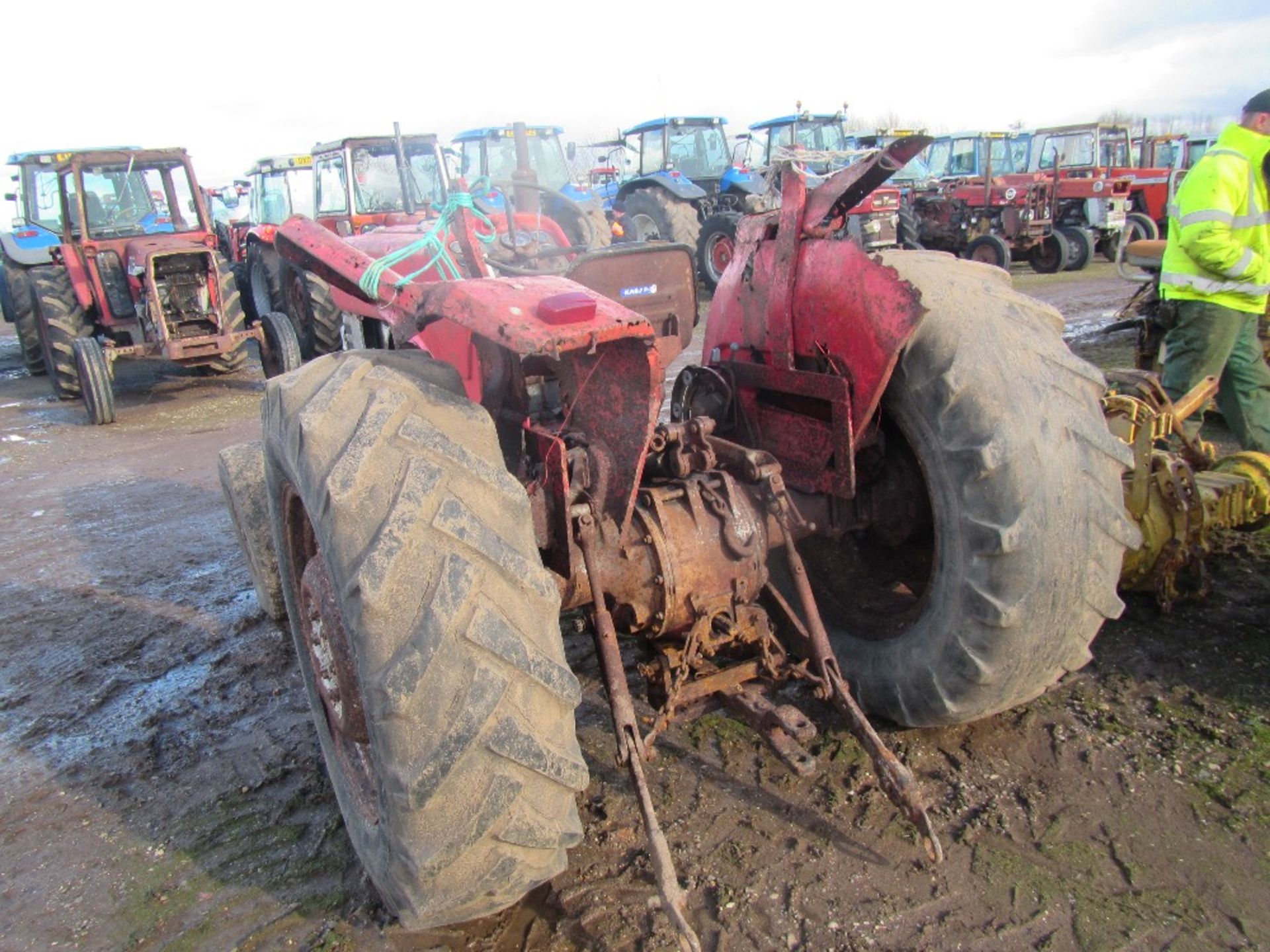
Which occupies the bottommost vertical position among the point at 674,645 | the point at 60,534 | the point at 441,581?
the point at 60,534

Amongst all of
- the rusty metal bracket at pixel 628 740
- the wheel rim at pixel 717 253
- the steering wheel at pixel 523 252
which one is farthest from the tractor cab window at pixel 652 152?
the rusty metal bracket at pixel 628 740

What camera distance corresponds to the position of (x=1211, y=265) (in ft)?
14.4

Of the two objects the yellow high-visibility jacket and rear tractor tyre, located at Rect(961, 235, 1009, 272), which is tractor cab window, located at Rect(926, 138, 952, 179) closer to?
rear tractor tyre, located at Rect(961, 235, 1009, 272)

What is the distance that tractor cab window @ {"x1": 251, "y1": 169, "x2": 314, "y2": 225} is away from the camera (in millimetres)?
13219

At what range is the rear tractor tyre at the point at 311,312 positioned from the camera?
9.29 metres

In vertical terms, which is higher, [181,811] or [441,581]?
[441,581]

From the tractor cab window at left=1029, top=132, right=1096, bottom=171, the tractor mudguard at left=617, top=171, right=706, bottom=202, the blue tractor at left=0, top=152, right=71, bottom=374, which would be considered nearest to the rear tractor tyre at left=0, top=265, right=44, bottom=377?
the blue tractor at left=0, top=152, right=71, bottom=374

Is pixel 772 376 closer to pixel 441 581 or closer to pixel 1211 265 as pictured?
pixel 441 581

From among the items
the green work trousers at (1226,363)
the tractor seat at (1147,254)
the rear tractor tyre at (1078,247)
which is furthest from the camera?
the rear tractor tyre at (1078,247)

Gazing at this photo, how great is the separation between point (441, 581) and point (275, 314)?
809 cm

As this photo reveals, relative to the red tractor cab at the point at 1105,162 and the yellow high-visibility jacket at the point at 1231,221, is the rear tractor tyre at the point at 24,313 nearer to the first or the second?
the yellow high-visibility jacket at the point at 1231,221

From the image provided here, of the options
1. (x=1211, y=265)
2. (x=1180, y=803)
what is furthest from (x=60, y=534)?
(x=1211, y=265)

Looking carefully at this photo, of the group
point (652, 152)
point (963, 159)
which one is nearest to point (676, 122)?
point (652, 152)

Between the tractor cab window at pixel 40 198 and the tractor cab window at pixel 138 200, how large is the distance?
27.3 inches
